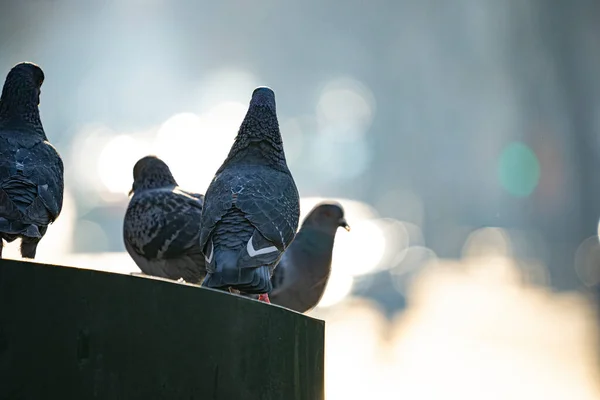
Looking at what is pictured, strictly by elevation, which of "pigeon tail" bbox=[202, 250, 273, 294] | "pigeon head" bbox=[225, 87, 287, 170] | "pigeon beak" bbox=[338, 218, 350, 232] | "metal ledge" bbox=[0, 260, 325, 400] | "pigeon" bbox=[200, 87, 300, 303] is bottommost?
"metal ledge" bbox=[0, 260, 325, 400]

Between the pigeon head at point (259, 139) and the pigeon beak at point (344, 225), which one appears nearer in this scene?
the pigeon head at point (259, 139)

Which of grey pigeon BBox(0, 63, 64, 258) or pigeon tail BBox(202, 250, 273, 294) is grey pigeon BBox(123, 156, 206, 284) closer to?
grey pigeon BBox(0, 63, 64, 258)

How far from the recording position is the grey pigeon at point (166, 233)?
1168cm

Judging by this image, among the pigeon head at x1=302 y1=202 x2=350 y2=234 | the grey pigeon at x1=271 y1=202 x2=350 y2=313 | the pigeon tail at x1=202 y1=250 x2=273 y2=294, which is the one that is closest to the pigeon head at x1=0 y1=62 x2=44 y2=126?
the pigeon tail at x1=202 y1=250 x2=273 y2=294

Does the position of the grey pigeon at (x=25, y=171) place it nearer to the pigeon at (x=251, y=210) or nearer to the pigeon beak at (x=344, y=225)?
the pigeon at (x=251, y=210)

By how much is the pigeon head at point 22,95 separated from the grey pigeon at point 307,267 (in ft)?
14.9

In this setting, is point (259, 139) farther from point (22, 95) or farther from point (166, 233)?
point (22, 95)

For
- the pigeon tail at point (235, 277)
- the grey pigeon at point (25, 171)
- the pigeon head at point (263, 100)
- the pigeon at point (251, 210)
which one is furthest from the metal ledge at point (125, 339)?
the pigeon head at point (263, 100)

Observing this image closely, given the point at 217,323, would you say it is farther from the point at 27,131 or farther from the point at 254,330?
the point at 27,131

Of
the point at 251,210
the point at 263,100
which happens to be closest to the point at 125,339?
the point at 251,210

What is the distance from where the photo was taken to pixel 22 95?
10695 millimetres

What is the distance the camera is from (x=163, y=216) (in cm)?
1187

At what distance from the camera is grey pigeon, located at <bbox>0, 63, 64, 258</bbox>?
28.9 ft

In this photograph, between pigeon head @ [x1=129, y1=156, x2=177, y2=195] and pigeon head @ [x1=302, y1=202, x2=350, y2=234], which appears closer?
pigeon head @ [x1=129, y1=156, x2=177, y2=195]
